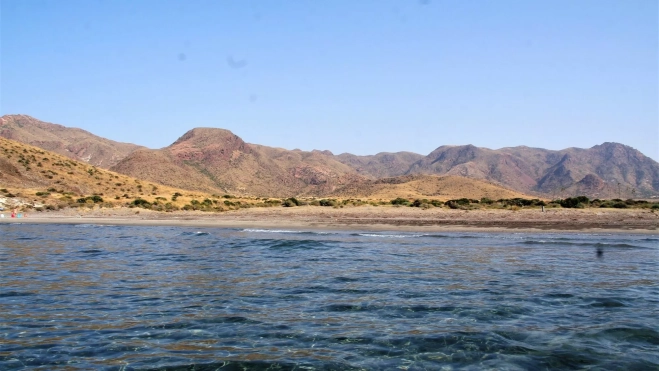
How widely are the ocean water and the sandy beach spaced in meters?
13.0

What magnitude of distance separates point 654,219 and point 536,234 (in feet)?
47.2

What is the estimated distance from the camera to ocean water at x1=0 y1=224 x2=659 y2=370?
32.1 feet

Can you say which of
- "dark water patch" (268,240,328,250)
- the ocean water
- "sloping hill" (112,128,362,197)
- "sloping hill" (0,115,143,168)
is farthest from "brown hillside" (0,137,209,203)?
"sloping hill" (0,115,143,168)

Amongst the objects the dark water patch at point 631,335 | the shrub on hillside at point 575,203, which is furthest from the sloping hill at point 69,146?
the dark water patch at point 631,335

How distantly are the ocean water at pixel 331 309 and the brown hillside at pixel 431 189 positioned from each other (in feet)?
254

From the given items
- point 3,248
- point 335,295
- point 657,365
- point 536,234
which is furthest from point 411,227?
point 657,365

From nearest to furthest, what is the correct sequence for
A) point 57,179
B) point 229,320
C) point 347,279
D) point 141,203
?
point 229,320 → point 347,279 → point 141,203 → point 57,179

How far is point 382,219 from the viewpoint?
1833 inches

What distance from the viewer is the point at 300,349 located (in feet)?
33.6

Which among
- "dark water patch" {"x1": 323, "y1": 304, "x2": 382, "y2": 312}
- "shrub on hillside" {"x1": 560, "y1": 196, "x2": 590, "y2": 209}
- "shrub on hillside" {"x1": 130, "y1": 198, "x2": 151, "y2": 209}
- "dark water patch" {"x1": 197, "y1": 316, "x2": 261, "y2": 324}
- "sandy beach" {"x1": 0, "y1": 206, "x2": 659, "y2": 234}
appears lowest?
"dark water patch" {"x1": 197, "y1": 316, "x2": 261, "y2": 324}

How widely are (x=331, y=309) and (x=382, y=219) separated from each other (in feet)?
109

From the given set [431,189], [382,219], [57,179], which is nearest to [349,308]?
[382,219]

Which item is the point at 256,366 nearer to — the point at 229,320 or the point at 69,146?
the point at 229,320

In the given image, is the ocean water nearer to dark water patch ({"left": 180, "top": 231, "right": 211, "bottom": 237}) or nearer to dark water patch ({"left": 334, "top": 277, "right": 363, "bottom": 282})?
dark water patch ({"left": 334, "top": 277, "right": 363, "bottom": 282})
